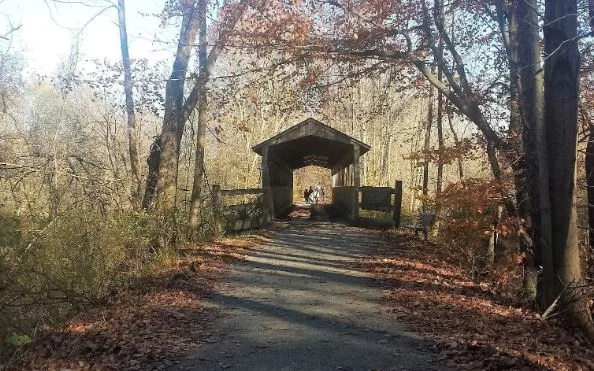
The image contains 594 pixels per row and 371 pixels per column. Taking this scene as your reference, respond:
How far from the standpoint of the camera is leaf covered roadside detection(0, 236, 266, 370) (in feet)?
16.4

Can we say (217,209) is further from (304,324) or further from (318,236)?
(304,324)

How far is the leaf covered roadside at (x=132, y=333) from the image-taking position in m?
5.00

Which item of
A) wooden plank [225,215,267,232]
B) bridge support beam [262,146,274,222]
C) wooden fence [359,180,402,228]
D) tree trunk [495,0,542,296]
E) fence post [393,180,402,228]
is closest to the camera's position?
tree trunk [495,0,542,296]

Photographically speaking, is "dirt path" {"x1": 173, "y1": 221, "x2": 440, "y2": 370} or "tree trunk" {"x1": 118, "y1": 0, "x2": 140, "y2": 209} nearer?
"dirt path" {"x1": 173, "y1": 221, "x2": 440, "y2": 370}

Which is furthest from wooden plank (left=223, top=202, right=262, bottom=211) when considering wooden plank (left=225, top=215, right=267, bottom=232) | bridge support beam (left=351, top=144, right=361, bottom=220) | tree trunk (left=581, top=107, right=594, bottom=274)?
tree trunk (left=581, top=107, right=594, bottom=274)

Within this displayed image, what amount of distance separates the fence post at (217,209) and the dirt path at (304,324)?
327 centimetres

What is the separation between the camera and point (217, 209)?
1415cm

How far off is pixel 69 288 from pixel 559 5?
764 centimetres

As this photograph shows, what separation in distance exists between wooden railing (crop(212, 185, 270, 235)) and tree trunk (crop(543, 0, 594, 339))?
9.36 meters

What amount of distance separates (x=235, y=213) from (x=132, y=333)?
955cm

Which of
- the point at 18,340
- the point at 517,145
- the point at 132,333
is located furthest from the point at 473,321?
the point at 18,340

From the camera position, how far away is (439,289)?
8359 millimetres

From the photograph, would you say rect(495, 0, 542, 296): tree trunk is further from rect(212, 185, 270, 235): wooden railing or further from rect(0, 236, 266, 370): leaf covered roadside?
rect(212, 185, 270, 235): wooden railing

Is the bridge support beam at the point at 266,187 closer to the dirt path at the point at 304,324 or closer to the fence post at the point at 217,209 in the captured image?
the fence post at the point at 217,209
